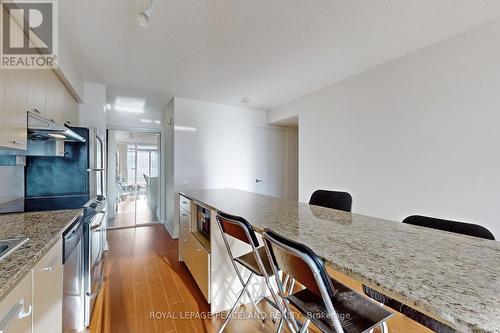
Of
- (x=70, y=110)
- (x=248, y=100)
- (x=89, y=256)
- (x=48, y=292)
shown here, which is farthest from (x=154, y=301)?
(x=248, y=100)

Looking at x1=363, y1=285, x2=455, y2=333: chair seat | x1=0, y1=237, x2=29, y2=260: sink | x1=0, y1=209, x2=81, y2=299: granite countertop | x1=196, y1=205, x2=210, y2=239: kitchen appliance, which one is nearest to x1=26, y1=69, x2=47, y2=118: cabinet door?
Result: x1=0, y1=209, x2=81, y2=299: granite countertop

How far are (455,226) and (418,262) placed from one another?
69 centimetres

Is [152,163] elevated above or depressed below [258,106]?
below

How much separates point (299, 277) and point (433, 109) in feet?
7.64

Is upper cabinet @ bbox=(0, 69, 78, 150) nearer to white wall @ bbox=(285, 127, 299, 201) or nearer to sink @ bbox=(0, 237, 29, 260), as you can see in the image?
sink @ bbox=(0, 237, 29, 260)

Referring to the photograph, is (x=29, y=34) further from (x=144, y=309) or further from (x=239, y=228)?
(x=144, y=309)

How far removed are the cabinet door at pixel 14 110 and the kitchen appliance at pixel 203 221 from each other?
139cm

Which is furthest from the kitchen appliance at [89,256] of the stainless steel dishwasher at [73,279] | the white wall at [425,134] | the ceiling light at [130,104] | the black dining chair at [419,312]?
the white wall at [425,134]

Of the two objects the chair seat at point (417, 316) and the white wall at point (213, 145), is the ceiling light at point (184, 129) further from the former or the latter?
the chair seat at point (417, 316)

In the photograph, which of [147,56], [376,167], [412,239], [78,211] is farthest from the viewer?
[376,167]

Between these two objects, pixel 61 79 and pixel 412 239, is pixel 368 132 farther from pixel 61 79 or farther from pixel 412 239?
pixel 61 79

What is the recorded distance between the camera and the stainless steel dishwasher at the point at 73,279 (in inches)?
53.0

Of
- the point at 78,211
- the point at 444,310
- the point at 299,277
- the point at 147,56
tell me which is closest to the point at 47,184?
the point at 78,211

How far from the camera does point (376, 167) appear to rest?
271 cm
